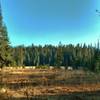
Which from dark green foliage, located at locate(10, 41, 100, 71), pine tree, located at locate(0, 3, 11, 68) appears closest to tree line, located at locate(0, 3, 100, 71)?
dark green foliage, located at locate(10, 41, 100, 71)

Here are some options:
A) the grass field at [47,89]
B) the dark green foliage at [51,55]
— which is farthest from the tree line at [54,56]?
the grass field at [47,89]

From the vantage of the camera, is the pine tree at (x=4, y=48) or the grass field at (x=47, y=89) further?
the pine tree at (x=4, y=48)

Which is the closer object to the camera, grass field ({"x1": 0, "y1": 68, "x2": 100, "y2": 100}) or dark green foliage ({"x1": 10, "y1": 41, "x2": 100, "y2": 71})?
grass field ({"x1": 0, "y1": 68, "x2": 100, "y2": 100})

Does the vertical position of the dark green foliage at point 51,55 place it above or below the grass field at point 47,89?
above

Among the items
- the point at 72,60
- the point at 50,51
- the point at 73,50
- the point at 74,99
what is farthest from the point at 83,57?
the point at 74,99

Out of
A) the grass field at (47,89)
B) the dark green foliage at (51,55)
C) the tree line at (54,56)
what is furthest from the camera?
the dark green foliage at (51,55)

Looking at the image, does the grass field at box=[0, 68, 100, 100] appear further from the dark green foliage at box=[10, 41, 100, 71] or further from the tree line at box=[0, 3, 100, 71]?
the dark green foliage at box=[10, 41, 100, 71]

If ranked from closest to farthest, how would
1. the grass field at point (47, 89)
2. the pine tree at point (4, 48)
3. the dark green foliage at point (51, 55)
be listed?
1. the grass field at point (47, 89)
2. the pine tree at point (4, 48)
3. the dark green foliage at point (51, 55)

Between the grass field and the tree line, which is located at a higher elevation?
the tree line

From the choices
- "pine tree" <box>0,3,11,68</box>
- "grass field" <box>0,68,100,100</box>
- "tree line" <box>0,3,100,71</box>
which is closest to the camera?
"grass field" <box>0,68,100,100</box>

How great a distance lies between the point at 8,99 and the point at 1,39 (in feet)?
203

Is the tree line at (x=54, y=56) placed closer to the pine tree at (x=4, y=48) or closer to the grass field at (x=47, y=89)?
the pine tree at (x=4, y=48)

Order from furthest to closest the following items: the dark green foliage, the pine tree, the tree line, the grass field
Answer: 1. the dark green foliage
2. the tree line
3. the pine tree
4. the grass field

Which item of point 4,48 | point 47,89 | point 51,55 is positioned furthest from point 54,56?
point 47,89
